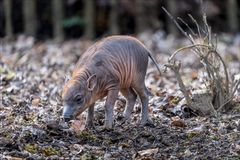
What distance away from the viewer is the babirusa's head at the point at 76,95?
723 centimetres

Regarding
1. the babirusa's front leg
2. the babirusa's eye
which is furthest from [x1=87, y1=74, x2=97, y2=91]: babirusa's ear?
the babirusa's front leg

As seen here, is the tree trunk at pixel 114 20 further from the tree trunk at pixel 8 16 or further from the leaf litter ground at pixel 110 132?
the leaf litter ground at pixel 110 132

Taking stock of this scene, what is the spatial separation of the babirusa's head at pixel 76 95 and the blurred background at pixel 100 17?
35.5 ft

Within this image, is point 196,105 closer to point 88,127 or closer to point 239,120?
point 239,120

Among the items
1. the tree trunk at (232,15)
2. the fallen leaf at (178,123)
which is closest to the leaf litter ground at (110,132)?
the fallen leaf at (178,123)

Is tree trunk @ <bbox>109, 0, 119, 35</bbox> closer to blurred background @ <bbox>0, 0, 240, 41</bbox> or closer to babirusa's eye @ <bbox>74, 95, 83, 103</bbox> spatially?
Answer: blurred background @ <bbox>0, 0, 240, 41</bbox>

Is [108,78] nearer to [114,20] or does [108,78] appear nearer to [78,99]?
[78,99]

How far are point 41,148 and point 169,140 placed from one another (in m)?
1.21

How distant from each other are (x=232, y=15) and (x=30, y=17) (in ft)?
16.0

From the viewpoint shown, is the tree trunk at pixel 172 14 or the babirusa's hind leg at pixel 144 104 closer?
the babirusa's hind leg at pixel 144 104

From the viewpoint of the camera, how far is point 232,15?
761 inches

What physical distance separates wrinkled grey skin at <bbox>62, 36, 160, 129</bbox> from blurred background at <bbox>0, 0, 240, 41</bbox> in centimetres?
1024

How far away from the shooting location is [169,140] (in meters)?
7.20

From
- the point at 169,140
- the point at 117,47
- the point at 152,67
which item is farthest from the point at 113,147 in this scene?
the point at 152,67
